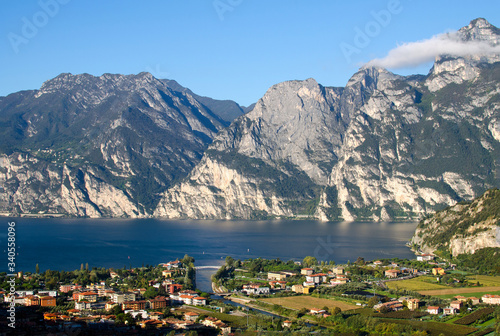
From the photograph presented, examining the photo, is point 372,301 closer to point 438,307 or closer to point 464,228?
point 438,307

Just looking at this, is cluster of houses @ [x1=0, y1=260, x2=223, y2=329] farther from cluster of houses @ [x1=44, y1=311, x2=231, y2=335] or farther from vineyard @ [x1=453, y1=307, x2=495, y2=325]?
vineyard @ [x1=453, y1=307, x2=495, y2=325]

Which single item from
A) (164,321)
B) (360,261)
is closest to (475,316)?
(164,321)

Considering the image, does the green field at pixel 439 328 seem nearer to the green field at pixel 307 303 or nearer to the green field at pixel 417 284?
the green field at pixel 307 303

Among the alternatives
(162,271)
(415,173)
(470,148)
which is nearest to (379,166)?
(415,173)

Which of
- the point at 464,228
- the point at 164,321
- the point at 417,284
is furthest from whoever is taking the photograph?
the point at 464,228

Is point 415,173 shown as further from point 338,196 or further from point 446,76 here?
point 446,76

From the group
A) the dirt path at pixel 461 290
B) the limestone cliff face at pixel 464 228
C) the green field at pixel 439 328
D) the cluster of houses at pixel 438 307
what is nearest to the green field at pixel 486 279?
the dirt path at pixel 461 290
